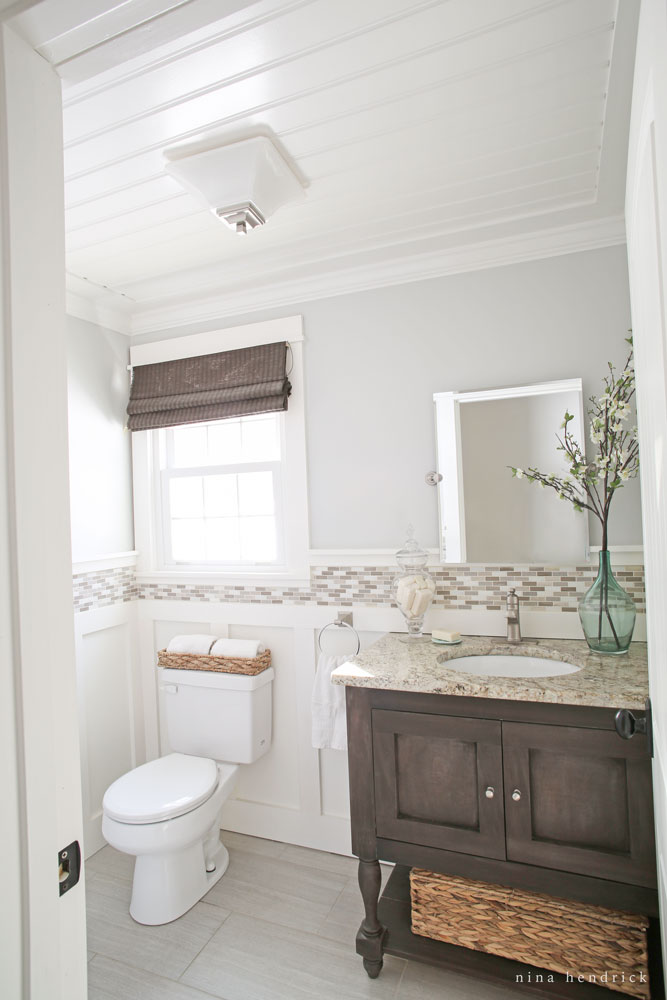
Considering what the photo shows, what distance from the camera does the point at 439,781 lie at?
169 cm

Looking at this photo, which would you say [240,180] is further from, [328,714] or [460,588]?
[328,714]

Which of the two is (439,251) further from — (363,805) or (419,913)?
(419,913)

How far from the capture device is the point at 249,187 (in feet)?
5.56

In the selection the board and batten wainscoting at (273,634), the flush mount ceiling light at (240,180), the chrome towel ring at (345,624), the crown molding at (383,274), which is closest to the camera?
the flush mount ceiling light at (240,180)

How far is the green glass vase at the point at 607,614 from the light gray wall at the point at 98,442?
2122 mm

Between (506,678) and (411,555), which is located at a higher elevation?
(411,555)

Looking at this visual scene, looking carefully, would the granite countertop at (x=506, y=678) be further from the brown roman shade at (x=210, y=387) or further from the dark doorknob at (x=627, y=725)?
the brown roman shade at (x=210, y=387)

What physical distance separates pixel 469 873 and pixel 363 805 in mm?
355

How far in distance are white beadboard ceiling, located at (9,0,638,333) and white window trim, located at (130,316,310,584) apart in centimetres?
25

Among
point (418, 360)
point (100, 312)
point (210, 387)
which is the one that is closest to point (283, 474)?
point (210, 387)

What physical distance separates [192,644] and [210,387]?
119 cm

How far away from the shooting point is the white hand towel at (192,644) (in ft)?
8.28

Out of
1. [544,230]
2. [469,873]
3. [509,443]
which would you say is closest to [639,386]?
[509,443]

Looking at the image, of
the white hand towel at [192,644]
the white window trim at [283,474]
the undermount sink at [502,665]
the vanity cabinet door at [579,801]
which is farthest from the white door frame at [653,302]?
the white hand towel at [192,644]
